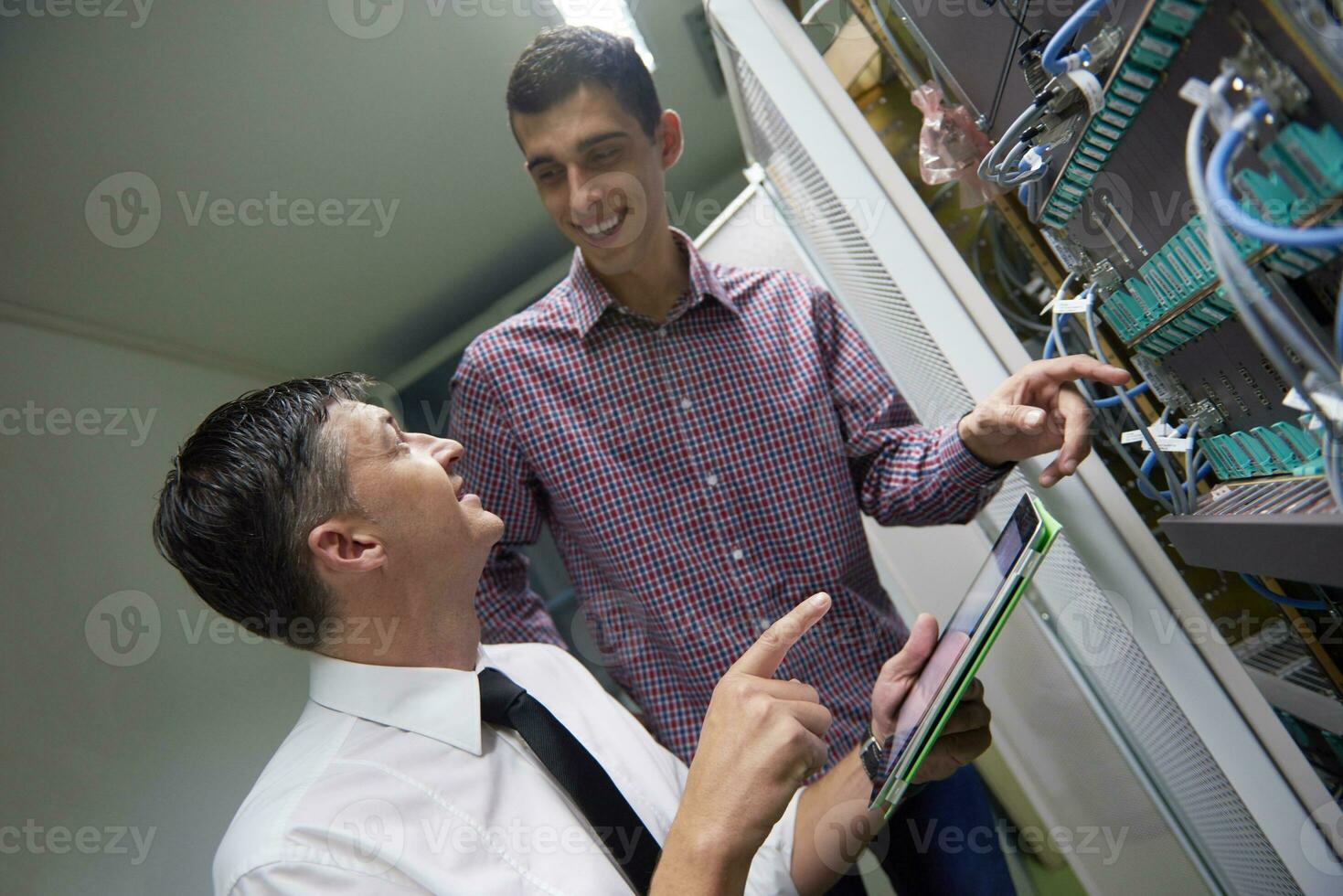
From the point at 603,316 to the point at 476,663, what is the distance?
0.68 meters

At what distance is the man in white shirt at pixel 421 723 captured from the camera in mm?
→ 875

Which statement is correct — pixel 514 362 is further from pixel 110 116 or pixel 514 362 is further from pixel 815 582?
pixel 110 116

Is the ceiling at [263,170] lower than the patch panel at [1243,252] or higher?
higher

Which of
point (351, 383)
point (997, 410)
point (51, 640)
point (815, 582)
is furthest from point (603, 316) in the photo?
point (51, 640)

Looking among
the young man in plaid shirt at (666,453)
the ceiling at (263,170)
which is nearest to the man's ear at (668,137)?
the young man in plaid shirt at (666,453)

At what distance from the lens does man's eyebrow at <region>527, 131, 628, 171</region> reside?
144 cm

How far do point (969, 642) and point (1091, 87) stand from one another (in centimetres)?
55

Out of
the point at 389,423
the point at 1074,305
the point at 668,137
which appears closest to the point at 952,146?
the point at 1074,305

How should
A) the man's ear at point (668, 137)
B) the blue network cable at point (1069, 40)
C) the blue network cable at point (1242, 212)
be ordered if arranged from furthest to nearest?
the man's ear at point (668, 137) → the blue network cable at point (1069, 40) → the blue network cable at point (1242, 212)

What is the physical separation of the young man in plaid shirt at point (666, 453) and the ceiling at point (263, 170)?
0.50m

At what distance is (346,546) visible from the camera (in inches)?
42.8

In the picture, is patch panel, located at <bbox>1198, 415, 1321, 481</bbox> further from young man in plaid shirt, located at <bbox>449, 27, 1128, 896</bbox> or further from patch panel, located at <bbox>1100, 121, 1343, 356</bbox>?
young man in plaid shirt, located at <bbox>449, 27, 1128, 896</bbox>

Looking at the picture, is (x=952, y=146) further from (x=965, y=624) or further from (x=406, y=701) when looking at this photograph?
(x=406, y=701)

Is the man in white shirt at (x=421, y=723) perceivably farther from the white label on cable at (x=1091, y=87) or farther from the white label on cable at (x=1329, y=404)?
the white label on cable at (x=1091, y=87)
